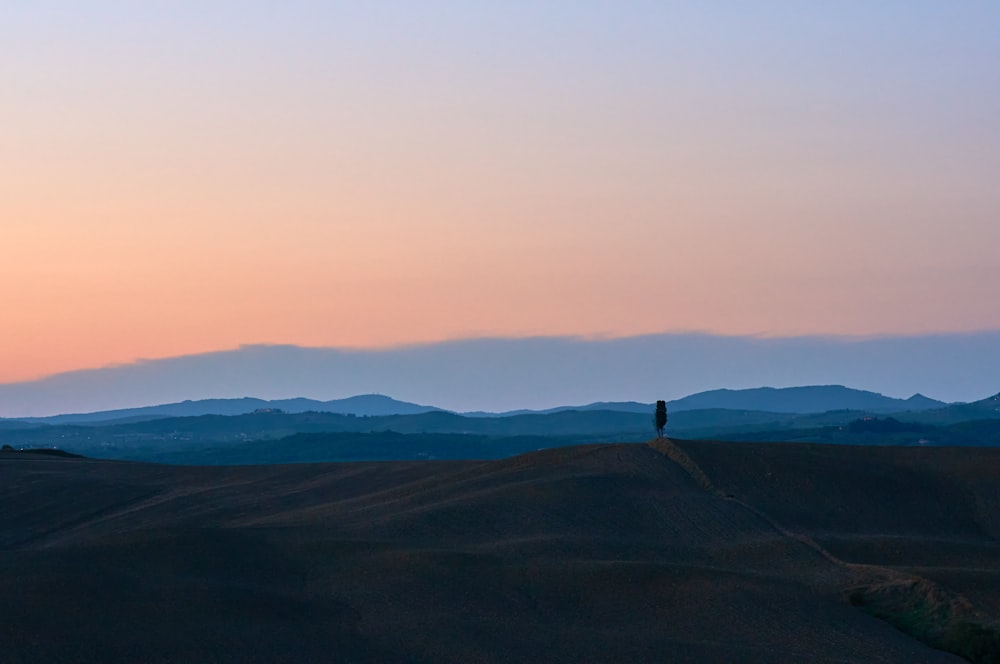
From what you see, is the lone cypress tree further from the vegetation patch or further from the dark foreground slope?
the vegetation patch

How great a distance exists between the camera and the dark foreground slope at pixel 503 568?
2209 cm

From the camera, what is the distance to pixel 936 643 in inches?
928

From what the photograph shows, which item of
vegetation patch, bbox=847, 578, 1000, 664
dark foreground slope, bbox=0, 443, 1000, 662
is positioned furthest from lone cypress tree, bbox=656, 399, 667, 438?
vegetation patch, bbox=847, 578, 1000, 664

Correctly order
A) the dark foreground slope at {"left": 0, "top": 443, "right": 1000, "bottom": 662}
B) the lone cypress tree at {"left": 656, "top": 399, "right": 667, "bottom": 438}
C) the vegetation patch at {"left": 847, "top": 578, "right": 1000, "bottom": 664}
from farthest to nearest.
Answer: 1. the lone cypress tree at {"left": 656, "top": 399, "right": 667, "bottom": 438}
2. the vegetation patch at {"left": 847, "top": 578, "right": 1000, "bottom": 664}
3. the dark foreground slope at {"left": 0, "top": 443, "right": 1000, "bottom": 662}

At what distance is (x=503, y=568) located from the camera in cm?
2812

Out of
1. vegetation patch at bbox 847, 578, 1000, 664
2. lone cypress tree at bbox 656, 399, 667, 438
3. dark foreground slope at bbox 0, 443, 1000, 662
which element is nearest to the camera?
dark foreground slope at bbox 0, 443, 1000, 662


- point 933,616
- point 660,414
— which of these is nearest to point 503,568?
point 933,616

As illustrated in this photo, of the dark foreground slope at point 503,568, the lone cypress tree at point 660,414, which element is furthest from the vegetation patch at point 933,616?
the lone cypress tree at point 660,414

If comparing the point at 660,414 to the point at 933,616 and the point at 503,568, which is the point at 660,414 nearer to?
the point at 503,568

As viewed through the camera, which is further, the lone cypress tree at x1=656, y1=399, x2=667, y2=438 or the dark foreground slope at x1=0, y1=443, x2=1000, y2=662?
the lone cypress tree at x1=656, y1=399, x2=667, y2=438

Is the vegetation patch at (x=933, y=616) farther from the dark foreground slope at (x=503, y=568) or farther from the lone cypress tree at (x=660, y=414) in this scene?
the lone cypress tree at (x=660, y=414)

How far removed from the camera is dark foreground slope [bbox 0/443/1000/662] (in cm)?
2209

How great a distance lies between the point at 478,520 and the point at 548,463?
35.7ft

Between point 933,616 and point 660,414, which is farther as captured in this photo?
point 660,414
